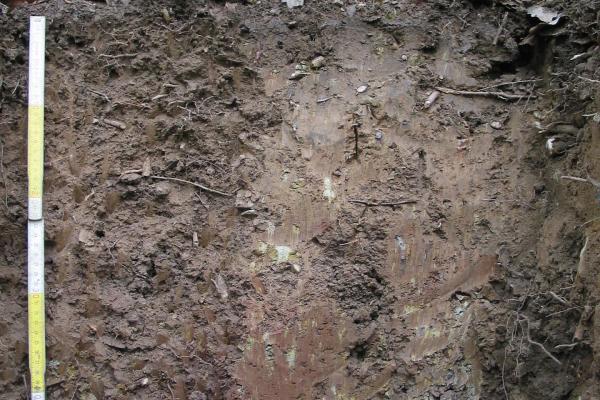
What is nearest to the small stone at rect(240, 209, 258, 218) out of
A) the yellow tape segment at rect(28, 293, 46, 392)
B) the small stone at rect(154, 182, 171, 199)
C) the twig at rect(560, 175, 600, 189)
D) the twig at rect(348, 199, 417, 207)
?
the small stone at rect(154, 182, 171, 199)

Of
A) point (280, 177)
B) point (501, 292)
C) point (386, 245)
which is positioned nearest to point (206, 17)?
point (280, 177)

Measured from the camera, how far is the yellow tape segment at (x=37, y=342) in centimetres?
314

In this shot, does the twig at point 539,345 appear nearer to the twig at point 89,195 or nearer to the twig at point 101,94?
the twig at point 89,195

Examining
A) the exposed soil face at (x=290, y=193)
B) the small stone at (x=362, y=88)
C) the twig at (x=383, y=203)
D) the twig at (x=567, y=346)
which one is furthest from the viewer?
the small stone at (x=362, y=88)

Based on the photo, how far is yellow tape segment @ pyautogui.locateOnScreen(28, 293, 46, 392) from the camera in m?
3.14

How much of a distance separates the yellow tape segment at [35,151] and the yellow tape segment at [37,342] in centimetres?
56

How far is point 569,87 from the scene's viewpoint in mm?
3080

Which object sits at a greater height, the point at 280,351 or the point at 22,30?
the point at 22,30

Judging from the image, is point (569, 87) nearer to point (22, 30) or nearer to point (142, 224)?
point (142, 224)

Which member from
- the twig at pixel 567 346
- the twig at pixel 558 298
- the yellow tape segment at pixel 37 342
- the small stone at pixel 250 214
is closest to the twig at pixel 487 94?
the twig at pixel 558 298

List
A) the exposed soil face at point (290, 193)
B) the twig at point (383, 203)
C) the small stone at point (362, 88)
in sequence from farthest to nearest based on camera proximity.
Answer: the small stone at point (362, 88) → the twig at point (383, 203) → the exposed soil face at point (290, 193)

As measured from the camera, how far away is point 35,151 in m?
3.28

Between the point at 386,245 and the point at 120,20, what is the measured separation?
6.30ft

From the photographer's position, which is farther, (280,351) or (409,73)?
(409,73)
